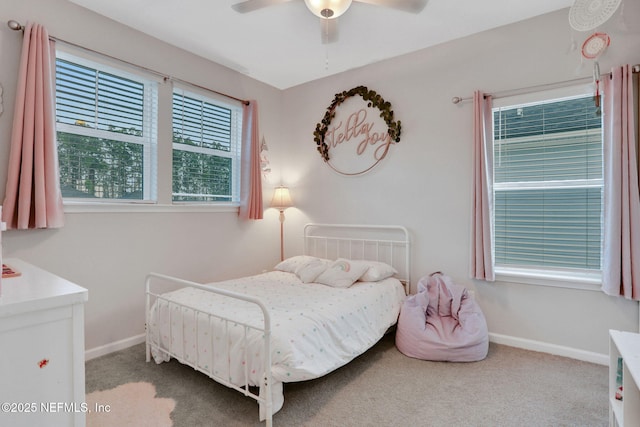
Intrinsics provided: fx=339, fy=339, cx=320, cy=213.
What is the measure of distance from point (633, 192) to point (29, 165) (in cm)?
383

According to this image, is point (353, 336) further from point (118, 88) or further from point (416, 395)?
point (118, 88)

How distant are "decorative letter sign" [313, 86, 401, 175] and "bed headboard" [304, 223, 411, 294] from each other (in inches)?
24.5

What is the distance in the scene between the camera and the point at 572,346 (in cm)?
251

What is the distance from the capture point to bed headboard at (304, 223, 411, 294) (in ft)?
10.6

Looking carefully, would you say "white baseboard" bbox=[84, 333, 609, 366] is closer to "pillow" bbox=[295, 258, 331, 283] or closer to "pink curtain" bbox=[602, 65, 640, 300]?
"pink curtain" bbox=[602, 65, 640, 300]

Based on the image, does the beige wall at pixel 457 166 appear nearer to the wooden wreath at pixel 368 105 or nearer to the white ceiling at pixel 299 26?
the wooden wreath at pixel 368 105

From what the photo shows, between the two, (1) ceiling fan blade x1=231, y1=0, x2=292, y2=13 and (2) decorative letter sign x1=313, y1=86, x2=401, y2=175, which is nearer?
(1) ceiling fan blade x1=231, y1=0, x2=292, y2=13

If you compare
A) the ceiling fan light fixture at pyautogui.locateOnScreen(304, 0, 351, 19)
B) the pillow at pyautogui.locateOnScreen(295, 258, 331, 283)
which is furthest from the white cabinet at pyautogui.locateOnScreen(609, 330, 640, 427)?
the ceiling fan light fixture at pyautogui.locateOnScreen(304, 0, 351, 19)

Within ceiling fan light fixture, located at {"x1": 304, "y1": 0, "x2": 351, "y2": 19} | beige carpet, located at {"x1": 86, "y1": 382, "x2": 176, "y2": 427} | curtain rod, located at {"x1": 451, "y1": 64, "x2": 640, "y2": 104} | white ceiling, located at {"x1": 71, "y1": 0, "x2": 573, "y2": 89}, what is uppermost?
white ceiling, located at {"x1": 71, "y1": 0, "x2": 573, "y2": 89}

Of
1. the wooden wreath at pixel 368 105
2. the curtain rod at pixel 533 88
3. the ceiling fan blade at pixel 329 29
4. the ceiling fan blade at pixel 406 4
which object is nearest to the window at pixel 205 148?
the wooden wreath at pixel 368 105

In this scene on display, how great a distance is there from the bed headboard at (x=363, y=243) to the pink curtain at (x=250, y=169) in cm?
68

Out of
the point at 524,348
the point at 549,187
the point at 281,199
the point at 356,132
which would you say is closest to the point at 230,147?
the point at 281,199

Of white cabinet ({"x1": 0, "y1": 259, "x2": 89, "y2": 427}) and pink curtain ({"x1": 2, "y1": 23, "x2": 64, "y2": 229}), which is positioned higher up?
pink curtain ({"x1": 2, "y1": 23, "x2": 64, "y2": 229})

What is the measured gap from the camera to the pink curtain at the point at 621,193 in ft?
7.18
